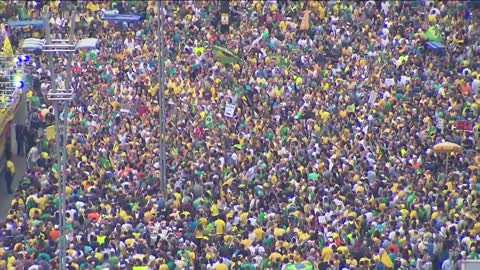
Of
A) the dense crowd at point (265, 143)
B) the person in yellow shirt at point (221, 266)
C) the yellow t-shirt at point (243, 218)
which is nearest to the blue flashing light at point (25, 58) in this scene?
the dense crowd at point (265, 143)

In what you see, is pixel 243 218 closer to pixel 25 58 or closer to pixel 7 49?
pixel 25 58

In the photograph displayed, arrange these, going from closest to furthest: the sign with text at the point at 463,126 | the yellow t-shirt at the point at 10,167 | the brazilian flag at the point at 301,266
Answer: the brazilian flag at the point at 301,266
the yellow t-shirt at the point at 10,167
the sign with text at the point at 463,126

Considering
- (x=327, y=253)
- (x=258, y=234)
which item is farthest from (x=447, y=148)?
(x=327, y=253)

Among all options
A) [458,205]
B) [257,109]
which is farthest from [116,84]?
[458,205]

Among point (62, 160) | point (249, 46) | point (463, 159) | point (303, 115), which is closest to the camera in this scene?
point (62, 160)

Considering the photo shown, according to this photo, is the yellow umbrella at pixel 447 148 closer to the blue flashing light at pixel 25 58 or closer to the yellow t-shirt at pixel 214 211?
the yellow t-shirt at pixel 214 211

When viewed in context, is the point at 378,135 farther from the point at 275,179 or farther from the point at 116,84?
the point at 116,84
